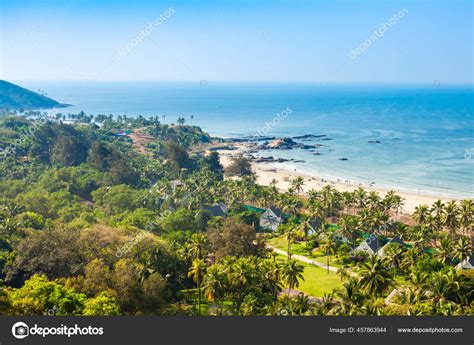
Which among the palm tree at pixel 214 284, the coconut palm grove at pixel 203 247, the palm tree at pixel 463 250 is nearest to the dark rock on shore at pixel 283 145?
the coconut palm grove at pixel 203 247

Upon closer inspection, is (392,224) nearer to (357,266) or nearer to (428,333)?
(357,266)

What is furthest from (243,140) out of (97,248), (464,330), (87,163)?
(464,330)

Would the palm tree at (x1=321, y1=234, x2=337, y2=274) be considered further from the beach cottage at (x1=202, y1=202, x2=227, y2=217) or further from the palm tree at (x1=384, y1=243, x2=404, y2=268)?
the beach cottage at (x1=202, y1=202, x2=227, y2=217)

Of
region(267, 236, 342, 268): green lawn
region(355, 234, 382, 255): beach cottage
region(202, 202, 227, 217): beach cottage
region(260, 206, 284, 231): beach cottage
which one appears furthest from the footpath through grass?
region(202, 202, 227, 217): beach cottage

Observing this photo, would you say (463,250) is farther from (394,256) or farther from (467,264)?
Answer: (394,256)

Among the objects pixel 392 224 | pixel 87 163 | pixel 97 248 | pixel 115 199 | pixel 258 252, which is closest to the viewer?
pixel 97 248

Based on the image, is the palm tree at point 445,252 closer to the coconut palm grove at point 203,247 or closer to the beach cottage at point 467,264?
the coconut palm grove at point 203,247

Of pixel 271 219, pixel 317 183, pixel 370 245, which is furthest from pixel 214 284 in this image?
pixel 317 183
